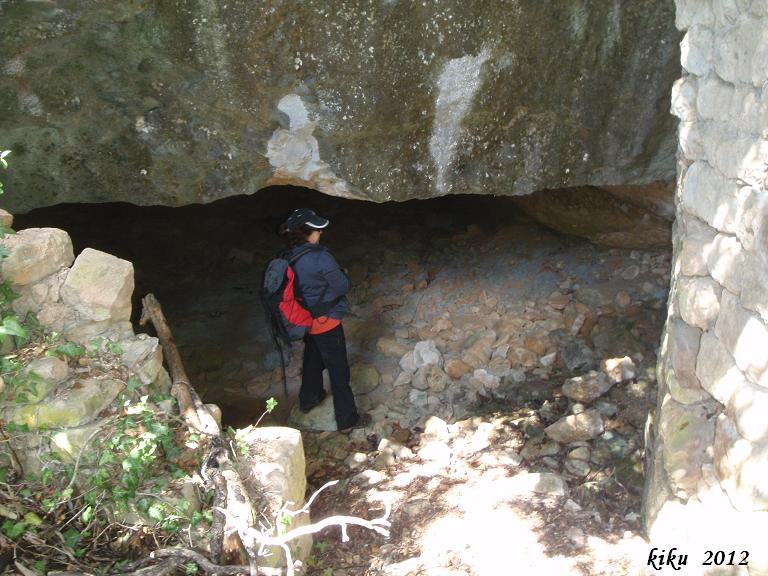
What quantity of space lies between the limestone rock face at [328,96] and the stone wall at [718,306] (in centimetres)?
122

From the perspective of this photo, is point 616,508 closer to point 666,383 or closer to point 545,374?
point 666,383

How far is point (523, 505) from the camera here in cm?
323

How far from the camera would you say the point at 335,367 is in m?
4.24

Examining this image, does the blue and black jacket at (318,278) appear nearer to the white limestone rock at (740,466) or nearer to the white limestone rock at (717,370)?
the white limestone rock at (717,370)

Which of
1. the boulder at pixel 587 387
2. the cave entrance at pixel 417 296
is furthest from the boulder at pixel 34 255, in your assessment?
the boulder at pixel 587 387

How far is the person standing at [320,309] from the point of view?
3.94m

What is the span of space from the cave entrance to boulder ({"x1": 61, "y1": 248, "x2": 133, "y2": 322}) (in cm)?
178

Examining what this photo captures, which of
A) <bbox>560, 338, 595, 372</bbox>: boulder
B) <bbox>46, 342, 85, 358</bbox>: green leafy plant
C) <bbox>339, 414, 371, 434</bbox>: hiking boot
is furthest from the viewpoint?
<bbox>560, 338, 595, 372</bbox>: boulder

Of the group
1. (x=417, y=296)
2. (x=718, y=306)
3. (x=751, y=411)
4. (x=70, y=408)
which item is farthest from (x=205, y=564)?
(x=417, y=296)

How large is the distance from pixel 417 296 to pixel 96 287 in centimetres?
280

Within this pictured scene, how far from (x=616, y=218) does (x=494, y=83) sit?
178 centimetres

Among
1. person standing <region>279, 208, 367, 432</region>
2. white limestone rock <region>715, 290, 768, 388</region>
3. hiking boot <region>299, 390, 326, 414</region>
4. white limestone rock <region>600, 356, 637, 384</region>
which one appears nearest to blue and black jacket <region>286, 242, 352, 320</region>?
person standing <region>279, 208, 367, 432</region>

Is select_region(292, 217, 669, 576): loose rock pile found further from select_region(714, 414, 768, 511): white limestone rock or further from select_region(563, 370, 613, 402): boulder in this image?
select_region(714, 414, 768, 511): white limestone rock

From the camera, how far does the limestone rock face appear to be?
10.7 feet
